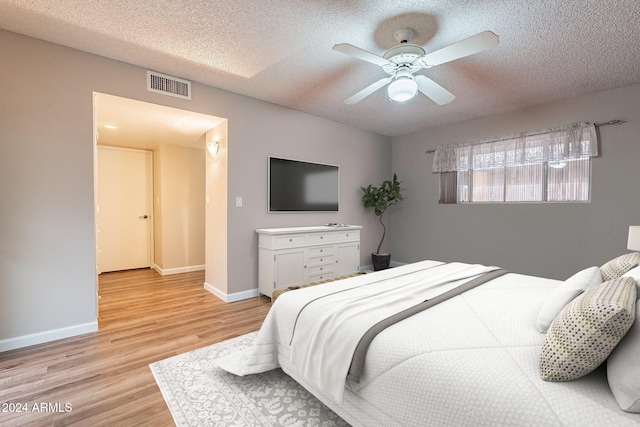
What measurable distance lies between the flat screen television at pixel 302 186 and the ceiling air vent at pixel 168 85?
1.25 metres

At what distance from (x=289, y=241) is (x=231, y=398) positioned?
198cm

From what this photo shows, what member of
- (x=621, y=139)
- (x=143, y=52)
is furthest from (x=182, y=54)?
(x=621, y=139)

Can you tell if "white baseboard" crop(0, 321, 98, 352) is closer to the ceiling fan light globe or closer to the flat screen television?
the flat screen television

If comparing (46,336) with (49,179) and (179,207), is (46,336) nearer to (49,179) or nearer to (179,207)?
(49,179)

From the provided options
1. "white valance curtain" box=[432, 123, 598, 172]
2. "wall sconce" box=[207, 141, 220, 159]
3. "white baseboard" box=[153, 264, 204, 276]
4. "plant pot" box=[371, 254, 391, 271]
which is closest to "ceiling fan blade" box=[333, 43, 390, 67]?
"wall sconce" box=[207, 141, 220, 159]

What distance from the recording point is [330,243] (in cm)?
392

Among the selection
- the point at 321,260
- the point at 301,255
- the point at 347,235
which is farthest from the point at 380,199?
the point at 301,255

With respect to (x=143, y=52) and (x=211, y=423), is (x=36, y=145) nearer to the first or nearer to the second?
(x=143, y=52)

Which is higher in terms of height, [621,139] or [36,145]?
[621,139]

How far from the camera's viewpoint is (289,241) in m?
3.50

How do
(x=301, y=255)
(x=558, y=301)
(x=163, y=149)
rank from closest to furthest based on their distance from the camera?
(x=558, y=301)
(x=301, y=255)
(x=163, y=149)

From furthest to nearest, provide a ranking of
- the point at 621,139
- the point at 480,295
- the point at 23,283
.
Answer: the point at 621,139
the point at 23,283
the point at 480,295

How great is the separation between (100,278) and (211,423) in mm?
4176

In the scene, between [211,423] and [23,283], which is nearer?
[211,423]
